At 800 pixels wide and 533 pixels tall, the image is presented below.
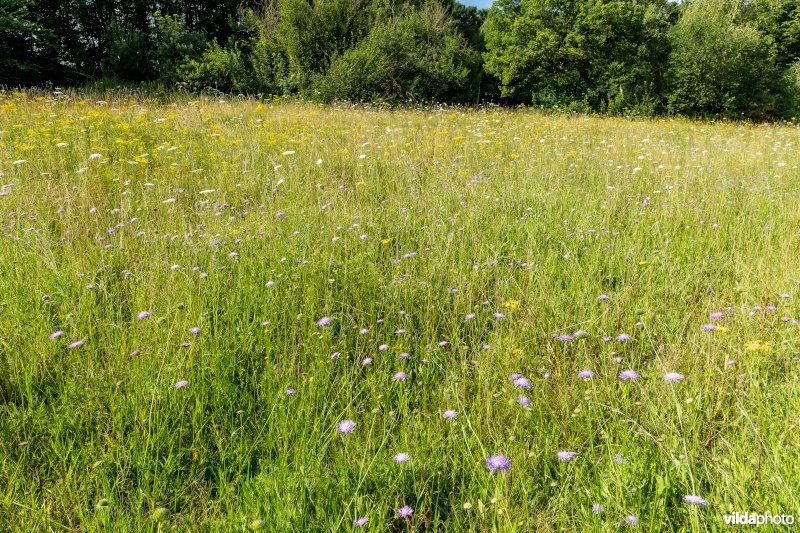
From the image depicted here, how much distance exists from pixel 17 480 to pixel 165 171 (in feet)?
12.1

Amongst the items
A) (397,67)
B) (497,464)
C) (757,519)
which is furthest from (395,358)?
Answer: (397,67)

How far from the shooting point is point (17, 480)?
1.30 metres

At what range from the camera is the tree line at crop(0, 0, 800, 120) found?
1538cm

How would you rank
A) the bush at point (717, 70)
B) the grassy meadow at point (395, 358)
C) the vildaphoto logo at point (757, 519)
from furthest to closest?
the bush at point (717, 70) → the grassy meadow at point (395, 358) → the vildaphoto logo at point (757, 519)

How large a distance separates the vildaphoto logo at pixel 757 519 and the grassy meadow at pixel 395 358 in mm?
31

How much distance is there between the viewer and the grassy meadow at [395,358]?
4.20ft

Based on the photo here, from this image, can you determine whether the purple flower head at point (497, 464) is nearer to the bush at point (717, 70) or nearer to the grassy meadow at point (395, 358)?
the grassy meadow at point (395, 358)

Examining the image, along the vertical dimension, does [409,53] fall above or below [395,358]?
above

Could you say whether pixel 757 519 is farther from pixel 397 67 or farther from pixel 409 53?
pixel 409 53

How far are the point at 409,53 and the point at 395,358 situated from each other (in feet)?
51.2

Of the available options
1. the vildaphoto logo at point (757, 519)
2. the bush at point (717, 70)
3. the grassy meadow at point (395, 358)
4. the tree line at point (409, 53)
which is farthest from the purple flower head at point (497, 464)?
the bush at point (717, 70)

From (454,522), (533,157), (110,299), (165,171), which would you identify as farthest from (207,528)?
(533,157)

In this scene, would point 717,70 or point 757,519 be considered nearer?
point 757,519

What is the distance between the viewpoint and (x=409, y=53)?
15516 millimetres
